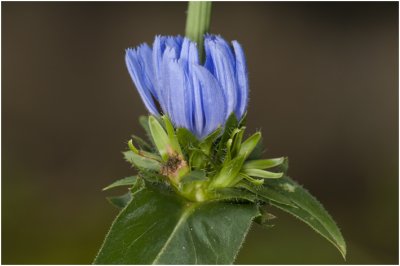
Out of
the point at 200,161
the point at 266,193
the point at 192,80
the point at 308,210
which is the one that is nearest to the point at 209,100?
the point at 192,80

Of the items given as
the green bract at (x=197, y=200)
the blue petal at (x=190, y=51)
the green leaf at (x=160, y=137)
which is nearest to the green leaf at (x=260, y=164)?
the green bract at (x=197, y=200)

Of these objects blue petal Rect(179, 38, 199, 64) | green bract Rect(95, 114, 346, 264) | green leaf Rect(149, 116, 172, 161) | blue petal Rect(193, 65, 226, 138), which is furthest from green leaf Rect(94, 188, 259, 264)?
blue petal Rect(179, 38, 199, 64)

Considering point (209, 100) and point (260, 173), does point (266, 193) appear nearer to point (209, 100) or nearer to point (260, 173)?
point (260, 173)

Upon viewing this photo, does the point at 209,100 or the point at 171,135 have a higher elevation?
the point at 209,100

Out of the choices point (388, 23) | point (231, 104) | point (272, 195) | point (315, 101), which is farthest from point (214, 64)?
point (388, 23)

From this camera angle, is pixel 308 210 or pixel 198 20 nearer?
pixel 198 20

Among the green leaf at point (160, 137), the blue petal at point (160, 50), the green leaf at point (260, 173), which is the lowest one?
the green leaf at point (260, 173)

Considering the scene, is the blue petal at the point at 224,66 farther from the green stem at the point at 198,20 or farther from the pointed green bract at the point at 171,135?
the pointed green bract at the point at 171,135
